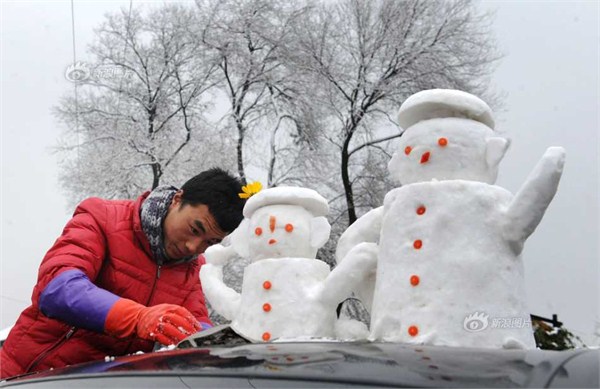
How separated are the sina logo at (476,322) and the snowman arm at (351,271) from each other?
16.1 inches

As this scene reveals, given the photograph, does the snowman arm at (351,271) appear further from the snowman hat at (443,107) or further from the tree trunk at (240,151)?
the tree trunk at (240,151)

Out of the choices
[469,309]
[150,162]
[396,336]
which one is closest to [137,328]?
[396,336]

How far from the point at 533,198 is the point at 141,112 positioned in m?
9.45

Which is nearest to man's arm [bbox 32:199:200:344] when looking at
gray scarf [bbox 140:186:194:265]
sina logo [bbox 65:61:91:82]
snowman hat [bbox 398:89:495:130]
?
gray scarf [bbox 140:186:194:265]

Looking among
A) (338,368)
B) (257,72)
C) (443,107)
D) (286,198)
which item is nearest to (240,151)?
(257,72)

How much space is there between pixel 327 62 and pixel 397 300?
8866mm

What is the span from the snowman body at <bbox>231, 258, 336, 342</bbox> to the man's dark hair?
0.85ft

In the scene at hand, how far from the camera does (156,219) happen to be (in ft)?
8.18

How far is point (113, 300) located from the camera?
2.16 m

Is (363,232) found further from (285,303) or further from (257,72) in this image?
(257,72)

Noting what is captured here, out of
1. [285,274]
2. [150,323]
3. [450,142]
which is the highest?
[450,142]

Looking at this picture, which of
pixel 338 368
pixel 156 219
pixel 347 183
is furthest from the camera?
pixel 347 183

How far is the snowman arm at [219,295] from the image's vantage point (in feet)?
8.22

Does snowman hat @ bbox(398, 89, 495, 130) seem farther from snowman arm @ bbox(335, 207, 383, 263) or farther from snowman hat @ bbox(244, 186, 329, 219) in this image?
snowman hat @ bbox(244, 186, 329, 219)
